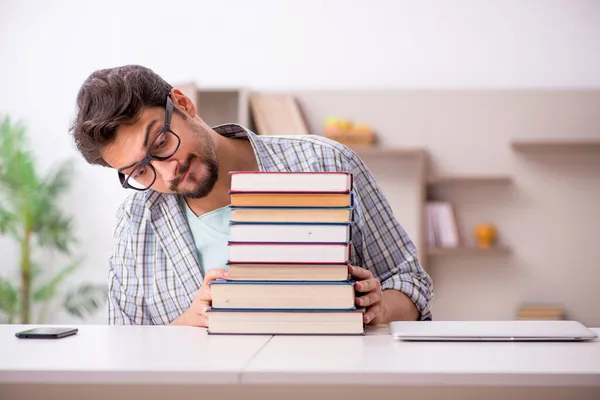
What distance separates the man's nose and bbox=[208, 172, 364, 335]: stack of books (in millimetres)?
354

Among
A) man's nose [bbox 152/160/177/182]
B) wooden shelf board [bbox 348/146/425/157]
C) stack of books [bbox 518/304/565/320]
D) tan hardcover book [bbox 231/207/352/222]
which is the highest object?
wooden shelf board [bbox 348/146/425/157]

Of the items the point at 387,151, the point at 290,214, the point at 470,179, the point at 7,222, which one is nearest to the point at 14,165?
the point at 7,222

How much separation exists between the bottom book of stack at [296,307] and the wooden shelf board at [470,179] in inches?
117

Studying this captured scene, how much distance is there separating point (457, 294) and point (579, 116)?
1260 mm

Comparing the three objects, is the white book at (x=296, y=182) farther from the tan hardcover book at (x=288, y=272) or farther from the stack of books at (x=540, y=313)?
the stack of books at (x=540, y=313)

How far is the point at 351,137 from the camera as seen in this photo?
4164 millimetres

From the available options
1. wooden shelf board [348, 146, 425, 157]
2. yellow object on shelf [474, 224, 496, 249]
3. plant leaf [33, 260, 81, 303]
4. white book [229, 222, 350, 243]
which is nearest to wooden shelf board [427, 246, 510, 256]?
yellow object on shelf [474, 224, 496, 249]

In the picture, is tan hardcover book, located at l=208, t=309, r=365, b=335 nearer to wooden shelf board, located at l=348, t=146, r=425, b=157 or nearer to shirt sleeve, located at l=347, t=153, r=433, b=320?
shirt sleeve, located at l=347, t=153, r=433, b=320

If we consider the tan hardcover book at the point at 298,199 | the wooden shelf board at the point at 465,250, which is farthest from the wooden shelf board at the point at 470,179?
the tan hardcover book at the point at 298,199

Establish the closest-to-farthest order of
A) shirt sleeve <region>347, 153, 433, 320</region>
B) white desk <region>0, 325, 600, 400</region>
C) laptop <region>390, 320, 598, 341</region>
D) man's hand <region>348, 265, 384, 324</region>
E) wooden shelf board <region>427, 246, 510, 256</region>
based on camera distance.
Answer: white desk <region>0, 325, 600, 400</region>, laptop <region>390, 320, 598, 341</region>, man's hand <region>348, 265, 384, 324</region>, shirt sleeve <region>347, 153, 433, 320</region>, wooden shelf board <region>427, 246, 510, 256</region>

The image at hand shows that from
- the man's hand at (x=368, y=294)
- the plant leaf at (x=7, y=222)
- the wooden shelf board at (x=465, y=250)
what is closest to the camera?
the man's hand at (x=368, y=294)

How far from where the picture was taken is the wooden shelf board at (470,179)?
161 inches

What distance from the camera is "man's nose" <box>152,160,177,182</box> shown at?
5.09 ft
